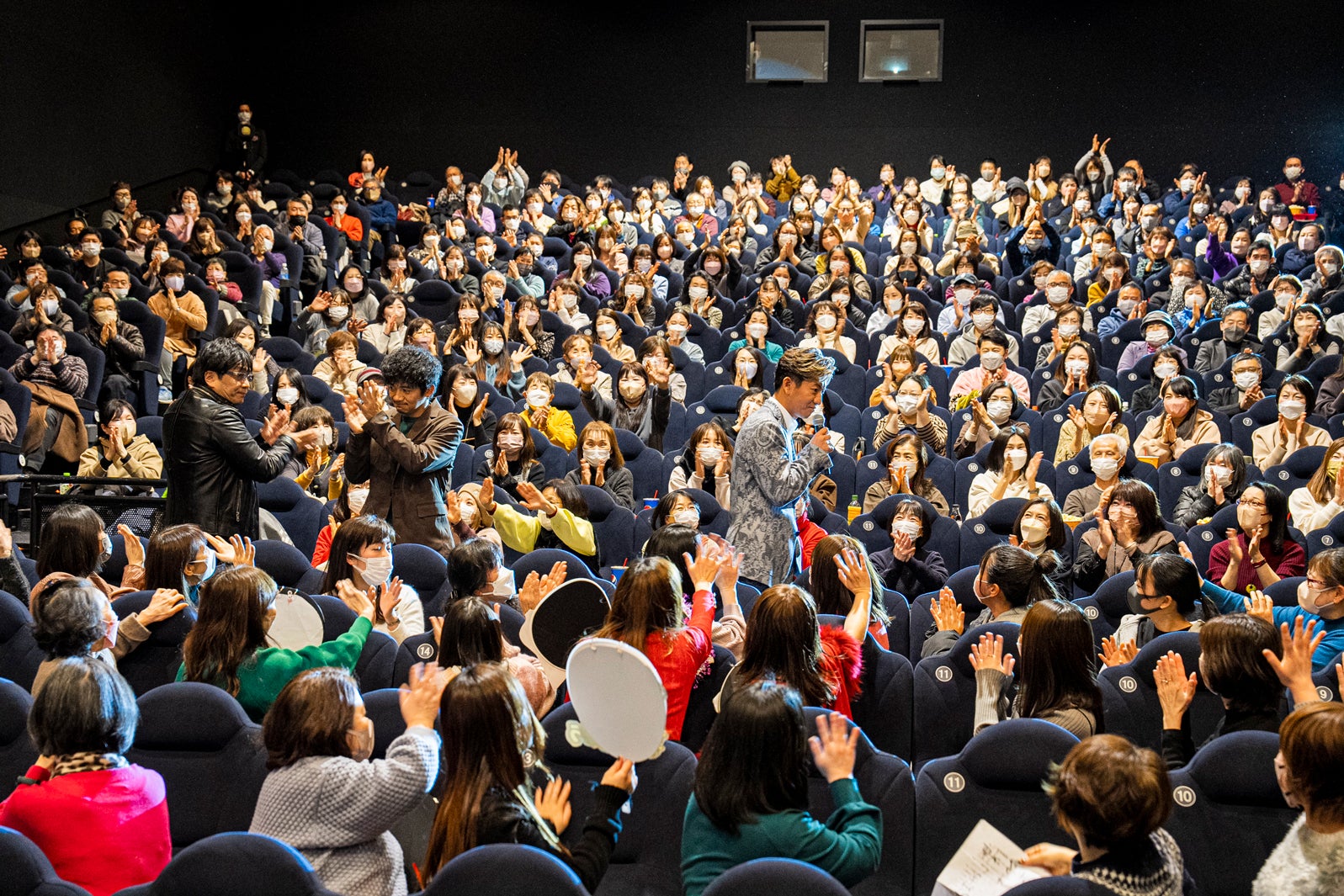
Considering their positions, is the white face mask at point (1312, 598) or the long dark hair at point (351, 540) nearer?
the white face mask at point (1312, 598)

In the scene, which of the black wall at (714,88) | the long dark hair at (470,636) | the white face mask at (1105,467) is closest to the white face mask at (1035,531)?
the white face mask at (1105,467)

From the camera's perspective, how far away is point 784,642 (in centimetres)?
280

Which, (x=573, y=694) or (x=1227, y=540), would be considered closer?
(x=573, y=694)

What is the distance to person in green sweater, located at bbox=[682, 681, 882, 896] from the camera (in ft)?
7.13

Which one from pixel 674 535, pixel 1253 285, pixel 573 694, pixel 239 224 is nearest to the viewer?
→ pixel 573 694

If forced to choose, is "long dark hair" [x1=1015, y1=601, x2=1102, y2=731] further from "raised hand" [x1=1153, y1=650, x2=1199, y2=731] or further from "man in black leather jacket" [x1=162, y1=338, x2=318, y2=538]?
"man in black leather jacket" [x1=162, y1=338, x2=318, y2=538]

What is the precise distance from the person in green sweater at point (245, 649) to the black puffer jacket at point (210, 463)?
1.17 metres

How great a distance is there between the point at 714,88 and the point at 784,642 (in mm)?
13088

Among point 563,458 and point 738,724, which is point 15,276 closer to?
point 563,458

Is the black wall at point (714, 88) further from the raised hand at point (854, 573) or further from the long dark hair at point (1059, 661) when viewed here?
the long dark hair at point (1059, 661)

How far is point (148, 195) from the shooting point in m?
12.9

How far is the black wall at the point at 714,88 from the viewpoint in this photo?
13.9 metres

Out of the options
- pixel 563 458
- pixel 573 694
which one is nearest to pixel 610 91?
pixel 563 458

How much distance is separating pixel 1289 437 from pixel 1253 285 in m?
3.29
